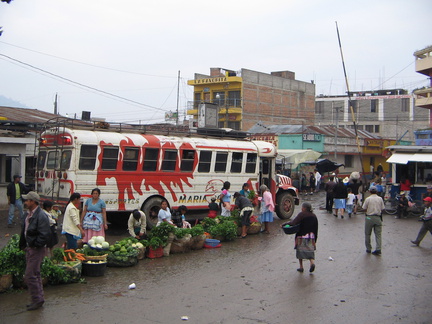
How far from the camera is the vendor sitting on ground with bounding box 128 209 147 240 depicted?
12.3 meters

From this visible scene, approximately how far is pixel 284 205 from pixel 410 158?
635cm

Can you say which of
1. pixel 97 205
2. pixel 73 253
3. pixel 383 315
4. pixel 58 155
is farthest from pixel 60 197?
pixel 383 315

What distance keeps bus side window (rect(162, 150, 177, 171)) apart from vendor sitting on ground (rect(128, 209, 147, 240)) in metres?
→ 4.08

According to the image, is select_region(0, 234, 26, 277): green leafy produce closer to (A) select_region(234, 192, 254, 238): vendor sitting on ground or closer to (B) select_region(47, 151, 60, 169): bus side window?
(B) select_region(47, 151, 60, 169): bus side window

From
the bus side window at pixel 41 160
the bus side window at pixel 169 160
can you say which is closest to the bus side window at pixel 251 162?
the bus side window at pixel 169 160

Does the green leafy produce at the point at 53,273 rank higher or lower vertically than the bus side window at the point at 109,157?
lower

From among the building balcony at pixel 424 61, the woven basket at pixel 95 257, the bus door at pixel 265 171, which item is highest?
the building balcony at pixel 424 61

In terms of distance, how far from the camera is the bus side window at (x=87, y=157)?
14.5 meters

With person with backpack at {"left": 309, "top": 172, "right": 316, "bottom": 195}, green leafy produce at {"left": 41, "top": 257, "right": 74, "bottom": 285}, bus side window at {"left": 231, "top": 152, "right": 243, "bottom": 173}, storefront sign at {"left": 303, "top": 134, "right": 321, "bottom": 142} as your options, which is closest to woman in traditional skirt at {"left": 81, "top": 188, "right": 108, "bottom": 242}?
green leafy produce at {"left": 41, "top": 257, "right": 74, "bottom": 285}

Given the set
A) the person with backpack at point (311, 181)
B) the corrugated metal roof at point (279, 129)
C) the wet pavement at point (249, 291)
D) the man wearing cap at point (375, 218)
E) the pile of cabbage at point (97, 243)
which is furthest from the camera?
the corrugated metal roof at point (279, 129)

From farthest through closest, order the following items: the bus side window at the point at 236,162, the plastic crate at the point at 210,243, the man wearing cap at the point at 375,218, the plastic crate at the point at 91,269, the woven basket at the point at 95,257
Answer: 1. the bus side window at the point at 236,162
2. the plastic crate at the point at 210,243
3. the man wearing cap at the point at 375,218
4. the woven basket at the point at 95,257
5. the plastic crate at the point at 91,269

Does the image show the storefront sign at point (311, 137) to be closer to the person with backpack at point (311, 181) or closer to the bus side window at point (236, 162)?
the person with backpack at point (311, 181)

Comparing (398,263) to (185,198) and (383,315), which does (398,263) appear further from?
(185,198)

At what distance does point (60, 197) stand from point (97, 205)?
3.61 m
